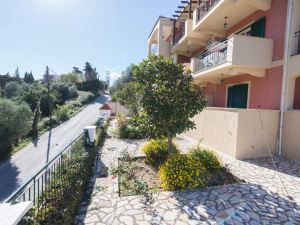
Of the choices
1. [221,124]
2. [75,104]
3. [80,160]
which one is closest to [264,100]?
[221,124]

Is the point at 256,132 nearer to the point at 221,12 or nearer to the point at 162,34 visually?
the point at 221,12

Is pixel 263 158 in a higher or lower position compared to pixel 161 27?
lower

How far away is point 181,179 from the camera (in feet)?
17.6

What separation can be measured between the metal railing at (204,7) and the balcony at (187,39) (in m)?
1.55

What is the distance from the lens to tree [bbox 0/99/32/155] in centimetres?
1739

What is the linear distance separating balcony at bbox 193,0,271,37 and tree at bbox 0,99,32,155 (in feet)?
54.8

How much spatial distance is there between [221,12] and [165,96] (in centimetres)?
729

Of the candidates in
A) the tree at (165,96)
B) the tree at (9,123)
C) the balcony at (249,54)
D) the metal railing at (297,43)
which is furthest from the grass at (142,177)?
the tree at (9,123)

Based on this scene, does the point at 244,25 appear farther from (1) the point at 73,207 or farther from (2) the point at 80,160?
(1) the point at 73,207

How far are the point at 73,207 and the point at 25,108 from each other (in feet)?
63.1

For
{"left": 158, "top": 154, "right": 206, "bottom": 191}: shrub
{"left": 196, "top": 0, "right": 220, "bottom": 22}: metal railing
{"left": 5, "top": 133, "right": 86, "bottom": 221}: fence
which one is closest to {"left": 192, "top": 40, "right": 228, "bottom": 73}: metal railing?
{"left": 196, "top": 0, "right": 220, "bottom": 22}: metal railing

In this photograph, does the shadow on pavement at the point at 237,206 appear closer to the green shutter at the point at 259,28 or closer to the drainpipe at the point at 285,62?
the drainpipe at the point at 285,62

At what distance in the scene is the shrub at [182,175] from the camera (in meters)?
5.36

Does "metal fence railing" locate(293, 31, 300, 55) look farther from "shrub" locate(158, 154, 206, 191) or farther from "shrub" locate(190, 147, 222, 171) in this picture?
"shrub" locate(158, 154, 206, 191)
